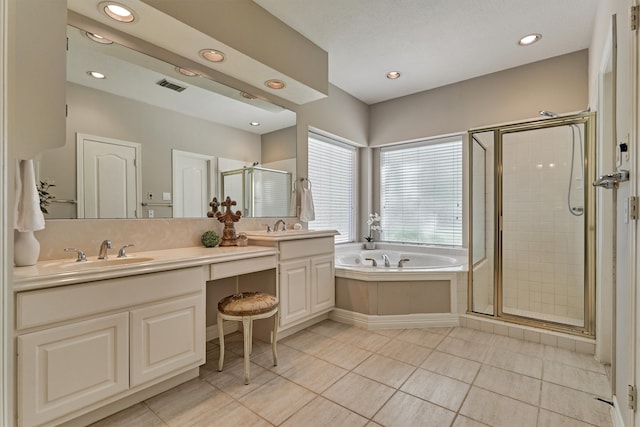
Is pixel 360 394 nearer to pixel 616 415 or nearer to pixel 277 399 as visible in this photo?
pixel 277 399

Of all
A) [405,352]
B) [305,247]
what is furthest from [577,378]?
[305,247]

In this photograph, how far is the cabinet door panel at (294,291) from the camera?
2.41 m

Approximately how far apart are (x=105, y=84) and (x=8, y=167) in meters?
1.57

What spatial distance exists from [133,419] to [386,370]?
1.51 m

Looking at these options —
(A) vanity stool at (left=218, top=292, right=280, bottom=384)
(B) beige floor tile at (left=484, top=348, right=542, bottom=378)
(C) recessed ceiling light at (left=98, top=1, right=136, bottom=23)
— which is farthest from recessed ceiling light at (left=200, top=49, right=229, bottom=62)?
(B) beige floor tile at (left=484, top=348, right=542, bottom=378)

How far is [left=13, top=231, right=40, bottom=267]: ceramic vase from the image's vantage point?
1.46 metres

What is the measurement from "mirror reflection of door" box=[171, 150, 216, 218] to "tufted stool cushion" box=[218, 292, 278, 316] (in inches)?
30.8

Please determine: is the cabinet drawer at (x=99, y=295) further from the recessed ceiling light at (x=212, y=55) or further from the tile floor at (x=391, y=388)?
the recessed ceiling light at (x=212, y=55)

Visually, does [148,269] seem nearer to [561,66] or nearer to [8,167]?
[8,167]

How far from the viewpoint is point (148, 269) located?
1582mm

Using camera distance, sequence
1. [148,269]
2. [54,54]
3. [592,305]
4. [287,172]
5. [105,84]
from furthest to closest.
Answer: [287,172]
[592,305]
[105,84]
[148,269]
[54,54]

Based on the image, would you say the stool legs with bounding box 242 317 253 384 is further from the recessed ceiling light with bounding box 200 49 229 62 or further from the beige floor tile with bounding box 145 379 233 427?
the recessed ceiling light with bounding box 200 49 229 62

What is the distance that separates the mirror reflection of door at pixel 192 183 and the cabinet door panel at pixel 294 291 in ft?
2.70

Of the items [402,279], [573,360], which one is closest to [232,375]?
[402,279]
